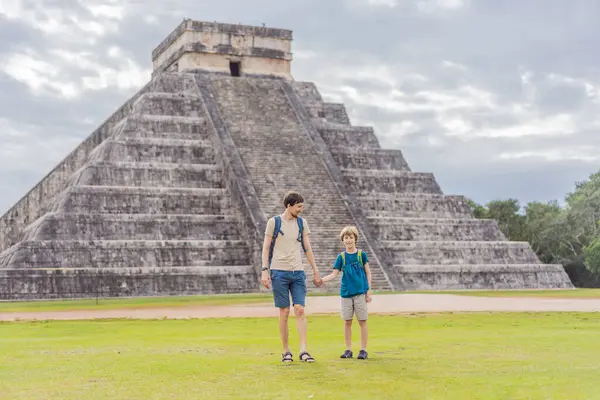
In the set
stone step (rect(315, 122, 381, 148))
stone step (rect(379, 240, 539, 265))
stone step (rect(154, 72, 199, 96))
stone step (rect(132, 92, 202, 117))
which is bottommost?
stone step (rect(379, 240, 539, 265))

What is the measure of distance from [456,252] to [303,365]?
24777 millimetres

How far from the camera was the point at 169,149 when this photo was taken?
1331 inches

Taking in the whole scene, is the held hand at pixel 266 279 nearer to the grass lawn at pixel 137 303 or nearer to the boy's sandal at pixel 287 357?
the boy's sandal at pixel 287 357

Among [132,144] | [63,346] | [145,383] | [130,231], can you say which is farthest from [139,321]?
[132,144]

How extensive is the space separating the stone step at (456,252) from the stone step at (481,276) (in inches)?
18.0

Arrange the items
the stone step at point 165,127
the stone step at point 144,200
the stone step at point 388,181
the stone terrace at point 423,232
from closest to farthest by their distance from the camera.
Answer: the stone step at point 144,200 → the stone terrace at point 423,232 → the stone step at point 165,127 → the stone step at point 388,181

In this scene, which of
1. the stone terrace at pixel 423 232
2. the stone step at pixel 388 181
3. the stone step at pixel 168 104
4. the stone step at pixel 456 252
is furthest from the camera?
the stone step at pixel 168 104

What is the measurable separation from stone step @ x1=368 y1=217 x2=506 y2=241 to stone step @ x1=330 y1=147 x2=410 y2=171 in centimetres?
372

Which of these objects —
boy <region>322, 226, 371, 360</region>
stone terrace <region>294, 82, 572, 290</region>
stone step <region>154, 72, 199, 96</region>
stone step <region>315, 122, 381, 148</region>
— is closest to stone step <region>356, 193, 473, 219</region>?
stone terrace <region>294, 82, 572, 290</region>

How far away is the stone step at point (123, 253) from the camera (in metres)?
28.0

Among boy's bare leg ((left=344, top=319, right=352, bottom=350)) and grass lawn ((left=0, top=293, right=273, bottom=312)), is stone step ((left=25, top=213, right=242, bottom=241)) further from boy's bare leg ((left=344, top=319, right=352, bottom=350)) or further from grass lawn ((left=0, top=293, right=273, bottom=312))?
boy's bare leg ((left=344, top=319, right=352, bottom=350))

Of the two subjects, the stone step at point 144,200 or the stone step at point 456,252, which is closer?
the stone step at point 144,200

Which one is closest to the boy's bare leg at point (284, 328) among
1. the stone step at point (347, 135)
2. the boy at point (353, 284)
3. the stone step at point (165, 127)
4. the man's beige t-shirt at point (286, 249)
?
the man's beige t-shirt at point (286, 249)

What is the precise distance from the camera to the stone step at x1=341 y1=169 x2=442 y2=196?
35469 millimetres
